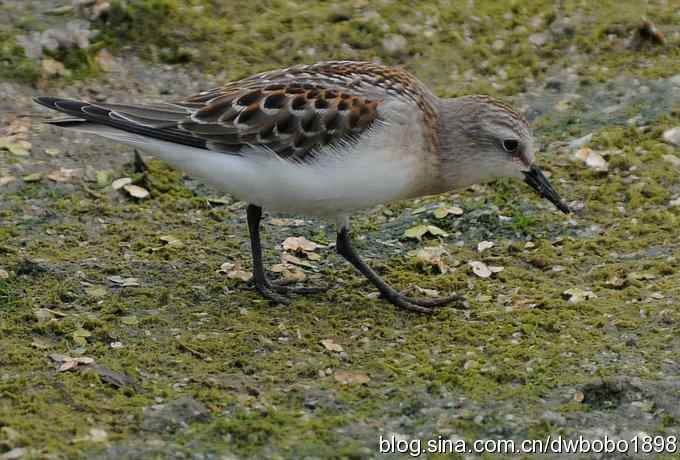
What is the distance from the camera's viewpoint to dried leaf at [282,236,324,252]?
8867 millimetres

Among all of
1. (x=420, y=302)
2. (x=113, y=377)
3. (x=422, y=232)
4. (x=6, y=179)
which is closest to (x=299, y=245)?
(x=422, y=232)

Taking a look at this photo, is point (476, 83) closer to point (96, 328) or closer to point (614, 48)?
point (614, 48)

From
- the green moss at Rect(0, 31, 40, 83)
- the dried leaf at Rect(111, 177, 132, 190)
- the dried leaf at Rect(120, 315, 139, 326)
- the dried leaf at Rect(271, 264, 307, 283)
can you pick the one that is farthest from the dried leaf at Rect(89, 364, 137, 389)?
the green moss at Rect(0, 31, 40, 83)

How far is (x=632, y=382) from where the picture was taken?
6.53 metres

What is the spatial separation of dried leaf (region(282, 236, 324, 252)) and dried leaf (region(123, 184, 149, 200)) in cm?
131

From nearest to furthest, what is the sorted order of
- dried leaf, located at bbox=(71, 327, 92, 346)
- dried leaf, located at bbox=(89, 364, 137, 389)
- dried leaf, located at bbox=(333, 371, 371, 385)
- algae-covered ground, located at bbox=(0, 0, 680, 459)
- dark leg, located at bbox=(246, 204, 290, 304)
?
algae-covered ground, located at bbox=(0, 0, 680, 459) → dried leaf, located at bbox=(89, 364, 137, 389) → dried leaf, located at bbox=(333, 371, 371, 385) → dried leaf, located at bbox=(71, 327, 92, 346) → dark leg, located at bbox=(246, 204, 290, 304)

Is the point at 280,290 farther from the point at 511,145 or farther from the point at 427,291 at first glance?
the point at 511,145

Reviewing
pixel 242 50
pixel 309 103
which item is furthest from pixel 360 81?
pixel 242 50

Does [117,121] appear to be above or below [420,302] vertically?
above

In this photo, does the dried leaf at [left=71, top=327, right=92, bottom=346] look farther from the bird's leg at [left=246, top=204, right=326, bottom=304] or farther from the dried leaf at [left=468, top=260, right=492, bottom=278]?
the dried leaf at [left=468, top=260, right=492, bottom=278]

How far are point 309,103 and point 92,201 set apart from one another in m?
2.50

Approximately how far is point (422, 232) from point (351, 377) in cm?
246

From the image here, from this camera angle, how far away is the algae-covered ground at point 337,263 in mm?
6242

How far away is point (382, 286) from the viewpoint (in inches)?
314
